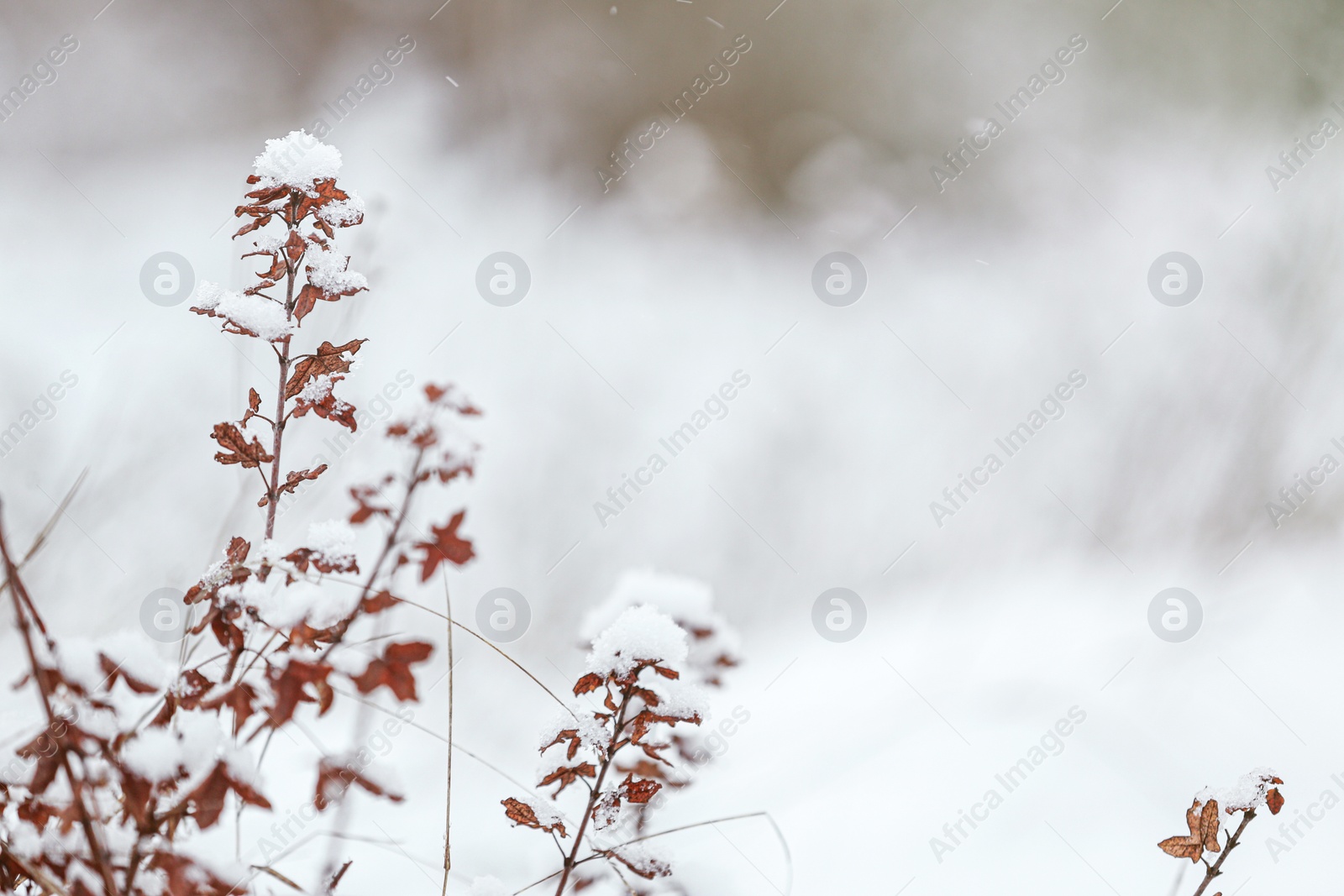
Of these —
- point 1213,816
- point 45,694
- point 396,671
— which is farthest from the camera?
point 1213,816

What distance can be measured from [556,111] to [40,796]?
424 centimetres

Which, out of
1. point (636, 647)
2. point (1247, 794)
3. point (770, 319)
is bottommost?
point (636, 647)

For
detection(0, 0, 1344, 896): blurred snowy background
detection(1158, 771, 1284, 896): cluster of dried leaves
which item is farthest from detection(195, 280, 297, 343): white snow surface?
detection(0, 0, 1344, 896): blurred snowy background

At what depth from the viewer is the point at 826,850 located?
219cm

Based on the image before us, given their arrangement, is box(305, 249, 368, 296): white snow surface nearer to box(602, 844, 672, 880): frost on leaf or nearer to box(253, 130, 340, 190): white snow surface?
box(253, 130, 340, 190): white snow surface

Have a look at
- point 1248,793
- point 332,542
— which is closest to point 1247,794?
point 1248,793

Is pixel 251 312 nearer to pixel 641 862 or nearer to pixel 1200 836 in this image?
pixel 641 862

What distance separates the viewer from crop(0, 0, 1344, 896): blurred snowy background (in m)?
3.38

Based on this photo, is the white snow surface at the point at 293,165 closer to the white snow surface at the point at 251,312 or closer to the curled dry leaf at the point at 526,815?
the white snow surface at the point at 251,312

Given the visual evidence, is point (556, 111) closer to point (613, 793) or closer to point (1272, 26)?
point (1272, 26)

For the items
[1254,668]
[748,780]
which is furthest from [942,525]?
[748,780]

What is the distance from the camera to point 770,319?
4.45 meters

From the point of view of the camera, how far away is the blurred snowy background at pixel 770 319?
338cm

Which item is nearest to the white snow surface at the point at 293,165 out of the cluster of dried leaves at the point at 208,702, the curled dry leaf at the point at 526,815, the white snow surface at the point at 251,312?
the cluster of dried leaves at the point at 208,702
